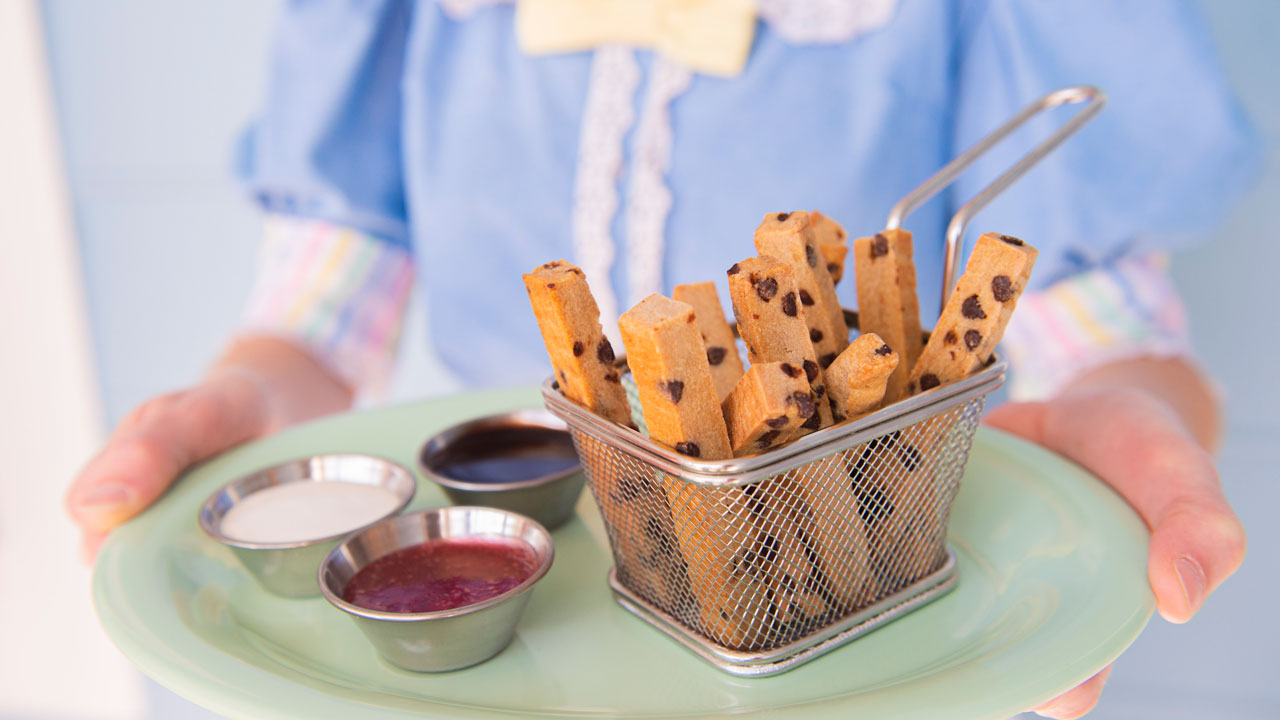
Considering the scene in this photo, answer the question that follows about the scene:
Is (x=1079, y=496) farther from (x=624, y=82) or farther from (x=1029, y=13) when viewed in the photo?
(x=624, y=82)

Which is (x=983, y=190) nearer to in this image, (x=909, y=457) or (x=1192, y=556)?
(x=909, y=457)

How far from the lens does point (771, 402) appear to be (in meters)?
0.66

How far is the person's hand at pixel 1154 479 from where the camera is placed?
0.77 metres

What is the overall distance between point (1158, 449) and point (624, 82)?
0.90 metres

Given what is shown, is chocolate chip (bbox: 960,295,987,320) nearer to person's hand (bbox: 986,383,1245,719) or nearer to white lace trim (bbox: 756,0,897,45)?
person's hand (bbox: 986,383,1245,719)

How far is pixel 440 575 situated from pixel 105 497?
390mm

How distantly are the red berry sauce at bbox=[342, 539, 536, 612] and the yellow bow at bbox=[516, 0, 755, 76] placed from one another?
83 centimetres

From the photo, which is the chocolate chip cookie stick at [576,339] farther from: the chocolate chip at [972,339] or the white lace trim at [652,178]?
the white lace trim at [652,178]

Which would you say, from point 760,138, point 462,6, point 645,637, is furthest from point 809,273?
point 462,6

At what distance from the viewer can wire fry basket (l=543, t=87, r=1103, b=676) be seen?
2.37 feet

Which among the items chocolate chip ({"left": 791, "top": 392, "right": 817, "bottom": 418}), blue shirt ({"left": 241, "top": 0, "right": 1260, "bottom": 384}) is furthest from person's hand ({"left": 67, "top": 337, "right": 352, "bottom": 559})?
chocolate chip ({"left": 791, "top": 392, "right": 817, "bottom": 418})

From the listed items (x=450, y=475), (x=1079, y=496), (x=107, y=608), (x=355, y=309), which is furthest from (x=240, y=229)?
(x=1079, y=496)

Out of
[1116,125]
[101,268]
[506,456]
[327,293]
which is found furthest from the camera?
[101,268]

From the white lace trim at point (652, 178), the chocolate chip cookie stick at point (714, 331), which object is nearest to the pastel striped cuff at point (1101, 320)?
the white lace trim at point (652, 178)
